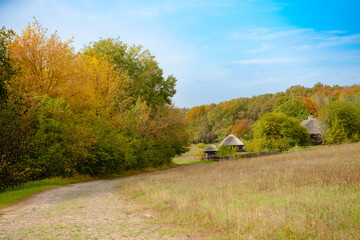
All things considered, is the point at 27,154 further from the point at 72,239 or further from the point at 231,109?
the point at 231,109

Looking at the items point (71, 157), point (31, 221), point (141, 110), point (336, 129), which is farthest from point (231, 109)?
point (31, 221)

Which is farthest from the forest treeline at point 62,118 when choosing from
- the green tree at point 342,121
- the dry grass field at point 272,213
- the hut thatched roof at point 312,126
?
the hut thatched roof at point 312,126

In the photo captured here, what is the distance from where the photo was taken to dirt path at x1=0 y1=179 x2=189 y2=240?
20.9 feet

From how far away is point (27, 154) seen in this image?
16766 mm

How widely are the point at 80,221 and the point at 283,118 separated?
4952 cm

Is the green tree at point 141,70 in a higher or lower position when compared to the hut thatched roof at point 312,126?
higher

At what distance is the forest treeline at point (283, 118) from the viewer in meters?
50.7

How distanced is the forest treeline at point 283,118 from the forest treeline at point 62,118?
11.3 metres

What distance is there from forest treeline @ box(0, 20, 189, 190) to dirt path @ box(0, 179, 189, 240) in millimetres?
5273

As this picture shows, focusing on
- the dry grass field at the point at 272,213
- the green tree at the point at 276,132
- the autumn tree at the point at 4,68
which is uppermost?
the autumn tree at the point at 4,68

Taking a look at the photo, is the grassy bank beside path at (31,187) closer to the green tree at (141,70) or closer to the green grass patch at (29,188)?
the green grass patch at (29,188)

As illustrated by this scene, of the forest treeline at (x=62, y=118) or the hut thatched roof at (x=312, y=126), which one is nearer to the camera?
the forest treeline at (x=62, y=118)

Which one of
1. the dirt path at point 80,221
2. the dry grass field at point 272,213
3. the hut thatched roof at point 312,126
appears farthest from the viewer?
the hut thatched roof at point 312,126

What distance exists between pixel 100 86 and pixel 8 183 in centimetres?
1465
